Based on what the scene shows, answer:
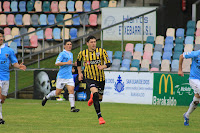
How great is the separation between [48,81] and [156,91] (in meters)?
4.92

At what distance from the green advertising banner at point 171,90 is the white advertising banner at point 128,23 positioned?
4.05 metres

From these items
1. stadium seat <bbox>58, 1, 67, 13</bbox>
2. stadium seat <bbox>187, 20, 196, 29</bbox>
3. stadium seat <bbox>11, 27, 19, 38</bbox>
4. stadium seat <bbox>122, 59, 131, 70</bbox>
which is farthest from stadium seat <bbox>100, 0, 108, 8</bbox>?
stadium seat <bbox>122, 59, 131, 70</bbox>

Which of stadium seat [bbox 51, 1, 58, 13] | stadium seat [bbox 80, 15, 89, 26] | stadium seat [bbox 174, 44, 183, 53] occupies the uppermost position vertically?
stadium seat [bbox 51, 1, 58, 13]

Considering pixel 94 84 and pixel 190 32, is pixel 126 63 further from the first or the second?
pixel 94 84

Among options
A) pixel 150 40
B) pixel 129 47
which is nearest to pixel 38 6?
pixel 129 47

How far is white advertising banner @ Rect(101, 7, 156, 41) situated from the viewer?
70.9 ft

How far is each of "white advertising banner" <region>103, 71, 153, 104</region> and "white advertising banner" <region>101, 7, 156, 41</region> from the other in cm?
300

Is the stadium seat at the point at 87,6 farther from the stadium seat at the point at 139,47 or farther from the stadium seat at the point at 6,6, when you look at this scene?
the stadium seat at the point at 139,47

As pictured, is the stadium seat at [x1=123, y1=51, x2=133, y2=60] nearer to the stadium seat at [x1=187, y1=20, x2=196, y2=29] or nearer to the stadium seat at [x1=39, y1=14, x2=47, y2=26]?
the stadium seat at [x1=187, y1=20, x2=196, y2=29]

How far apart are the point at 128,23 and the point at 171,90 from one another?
17.2 ft

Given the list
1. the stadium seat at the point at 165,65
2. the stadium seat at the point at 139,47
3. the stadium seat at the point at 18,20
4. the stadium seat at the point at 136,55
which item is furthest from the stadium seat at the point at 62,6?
the stadium seat at the point at 165,65

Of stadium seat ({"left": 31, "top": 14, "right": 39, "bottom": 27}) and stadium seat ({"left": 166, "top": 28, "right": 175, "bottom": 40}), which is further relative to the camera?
stadium seat ({"left": 31, "top": 14, "right": 39, "bottom": 27})

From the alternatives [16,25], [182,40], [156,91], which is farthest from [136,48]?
[16,25]

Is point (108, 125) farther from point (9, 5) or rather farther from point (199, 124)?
point (9, 5)
